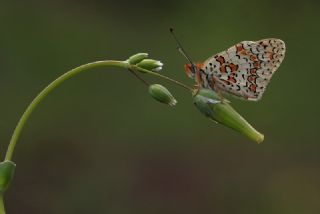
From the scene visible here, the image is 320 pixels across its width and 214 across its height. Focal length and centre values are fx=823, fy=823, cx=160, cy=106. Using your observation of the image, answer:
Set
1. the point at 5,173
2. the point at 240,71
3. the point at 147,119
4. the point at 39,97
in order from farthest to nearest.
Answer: the point at 147,119, the point at 240,71, the point at 5,173, the point at 39,97

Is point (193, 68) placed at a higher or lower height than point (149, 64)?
lower

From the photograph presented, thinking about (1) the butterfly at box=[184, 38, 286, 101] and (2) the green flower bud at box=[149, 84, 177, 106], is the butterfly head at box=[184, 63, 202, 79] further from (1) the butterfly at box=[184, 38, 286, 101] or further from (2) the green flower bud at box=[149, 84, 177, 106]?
(2) the green flower bud at box=[149, 84, 177, 106]

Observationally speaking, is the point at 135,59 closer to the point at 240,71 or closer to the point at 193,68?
the point at 193,68

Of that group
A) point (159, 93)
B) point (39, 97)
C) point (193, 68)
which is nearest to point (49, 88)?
point (39, 97)

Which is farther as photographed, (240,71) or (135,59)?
(240,71)

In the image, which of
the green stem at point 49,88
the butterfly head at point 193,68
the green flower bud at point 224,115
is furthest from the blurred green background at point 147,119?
the green stem at point 49,88

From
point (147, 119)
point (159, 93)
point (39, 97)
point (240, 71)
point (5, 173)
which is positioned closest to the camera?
point (39, 97)

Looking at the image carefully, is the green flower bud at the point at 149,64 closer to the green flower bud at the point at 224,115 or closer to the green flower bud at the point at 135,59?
the green flower bud at the point at 135,59
